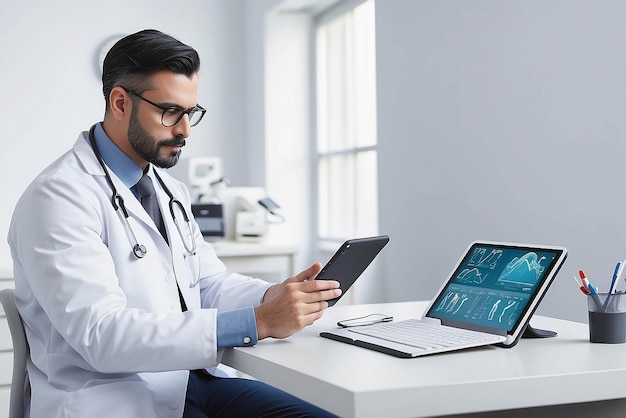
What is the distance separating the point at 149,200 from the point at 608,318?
38.9 inches

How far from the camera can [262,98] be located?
4371mm

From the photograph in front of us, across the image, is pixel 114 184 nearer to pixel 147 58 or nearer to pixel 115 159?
pixel 115 159

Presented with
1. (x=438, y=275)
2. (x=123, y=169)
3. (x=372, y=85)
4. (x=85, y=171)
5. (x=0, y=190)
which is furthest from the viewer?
(x=0, y=190)

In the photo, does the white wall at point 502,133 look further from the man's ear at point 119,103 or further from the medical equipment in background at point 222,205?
the man's ear at point 119,103

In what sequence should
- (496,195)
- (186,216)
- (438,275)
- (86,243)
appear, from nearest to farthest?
(86,243) < (186,216) < (496,195) < (438,275)

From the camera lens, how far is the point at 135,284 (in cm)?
160

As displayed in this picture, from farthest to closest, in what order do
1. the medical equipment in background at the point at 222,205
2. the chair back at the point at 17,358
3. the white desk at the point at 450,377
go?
the medical equipment in background at the point at 222,205 → the chair back at the point at 17,358 → the white desk at the point at 450,377

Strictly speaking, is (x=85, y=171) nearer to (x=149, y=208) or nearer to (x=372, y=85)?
(x=149, y=208)

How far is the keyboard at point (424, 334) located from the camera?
1351mm

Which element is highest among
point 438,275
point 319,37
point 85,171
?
point 319,37

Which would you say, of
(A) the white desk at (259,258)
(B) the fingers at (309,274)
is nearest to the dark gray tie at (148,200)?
(B) the fingers at (309,274)

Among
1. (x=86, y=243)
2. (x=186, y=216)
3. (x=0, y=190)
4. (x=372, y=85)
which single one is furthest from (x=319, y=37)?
(x=86, y=243)

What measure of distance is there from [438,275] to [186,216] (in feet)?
4.29

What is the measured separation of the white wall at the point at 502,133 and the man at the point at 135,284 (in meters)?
0.93
